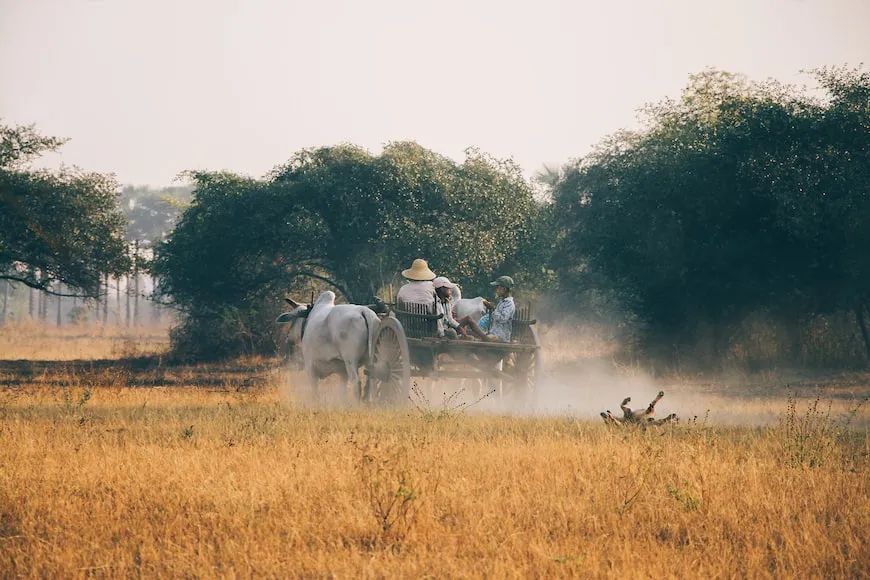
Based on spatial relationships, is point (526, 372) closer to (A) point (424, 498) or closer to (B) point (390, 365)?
(B) point (390, 365)

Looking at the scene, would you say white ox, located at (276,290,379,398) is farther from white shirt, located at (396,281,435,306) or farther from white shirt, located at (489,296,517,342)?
white shirt, located at (489,296,517,342)

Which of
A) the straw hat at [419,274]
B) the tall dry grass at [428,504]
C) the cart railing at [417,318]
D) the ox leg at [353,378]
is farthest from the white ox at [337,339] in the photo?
the tall dry grass at [428,504]

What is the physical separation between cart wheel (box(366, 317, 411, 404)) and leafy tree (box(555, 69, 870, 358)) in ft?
40.3

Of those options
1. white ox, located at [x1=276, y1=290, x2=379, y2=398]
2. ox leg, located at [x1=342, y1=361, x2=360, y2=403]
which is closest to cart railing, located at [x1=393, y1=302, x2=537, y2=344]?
white ox, located at [x1=276, y1=290, x2=379, y2=398]

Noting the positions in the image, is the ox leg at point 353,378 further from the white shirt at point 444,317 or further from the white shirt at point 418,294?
the white shirt at point 444,317

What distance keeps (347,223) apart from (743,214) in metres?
10.5

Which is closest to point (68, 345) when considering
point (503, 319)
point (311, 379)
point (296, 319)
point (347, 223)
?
point (347, 223)

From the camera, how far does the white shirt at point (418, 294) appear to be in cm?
1447

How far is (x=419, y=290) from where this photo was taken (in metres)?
14.6

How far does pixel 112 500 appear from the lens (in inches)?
296

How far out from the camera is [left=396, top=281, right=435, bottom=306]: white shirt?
14467mm

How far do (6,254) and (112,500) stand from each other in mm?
22991

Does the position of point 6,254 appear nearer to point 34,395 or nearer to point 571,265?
point 34,395

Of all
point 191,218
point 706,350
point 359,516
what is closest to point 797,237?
point 706,350
